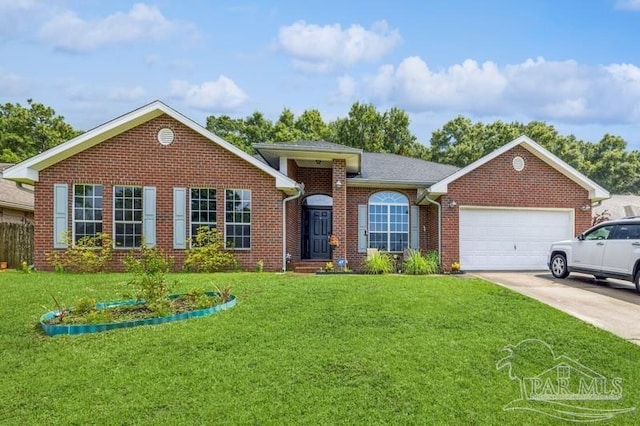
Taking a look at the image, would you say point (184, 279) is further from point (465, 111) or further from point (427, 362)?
point (465, 111)

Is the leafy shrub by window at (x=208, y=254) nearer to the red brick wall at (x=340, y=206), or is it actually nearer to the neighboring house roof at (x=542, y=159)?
the red brick wall at (x=340, y=206)

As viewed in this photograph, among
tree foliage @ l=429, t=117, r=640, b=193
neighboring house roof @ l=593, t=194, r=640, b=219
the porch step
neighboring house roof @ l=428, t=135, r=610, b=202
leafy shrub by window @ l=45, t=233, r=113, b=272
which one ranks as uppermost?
tree foliage @ l=429, t=117, r=640, b=193

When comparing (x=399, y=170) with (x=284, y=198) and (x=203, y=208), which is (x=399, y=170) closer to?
(x=284, y=198)

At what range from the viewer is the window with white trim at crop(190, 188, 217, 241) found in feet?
41.3

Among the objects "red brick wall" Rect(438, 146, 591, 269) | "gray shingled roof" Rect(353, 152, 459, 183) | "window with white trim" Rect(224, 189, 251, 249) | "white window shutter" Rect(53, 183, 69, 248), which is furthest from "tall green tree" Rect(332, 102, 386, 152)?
"white window shutter" Rect(53, 183, 69, 248)

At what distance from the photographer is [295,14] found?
556 inches

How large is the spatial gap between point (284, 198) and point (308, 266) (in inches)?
99.6

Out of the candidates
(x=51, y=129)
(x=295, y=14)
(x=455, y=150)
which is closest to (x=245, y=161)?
(x=295, y=14)

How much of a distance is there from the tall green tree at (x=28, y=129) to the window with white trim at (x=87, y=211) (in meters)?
27.5

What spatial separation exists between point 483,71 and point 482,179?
7.66 m

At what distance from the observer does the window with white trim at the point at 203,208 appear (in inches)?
496

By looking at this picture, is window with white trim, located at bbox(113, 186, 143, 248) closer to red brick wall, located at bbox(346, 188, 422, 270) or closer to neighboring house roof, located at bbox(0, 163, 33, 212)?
neighboring house roof, located at bbox(0, 163, 33, 212)

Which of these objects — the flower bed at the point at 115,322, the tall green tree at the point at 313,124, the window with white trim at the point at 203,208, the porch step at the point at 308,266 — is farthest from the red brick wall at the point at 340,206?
the tall green tree at the point at 313,124

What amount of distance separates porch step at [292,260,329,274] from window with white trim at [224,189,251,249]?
1.85 meters
